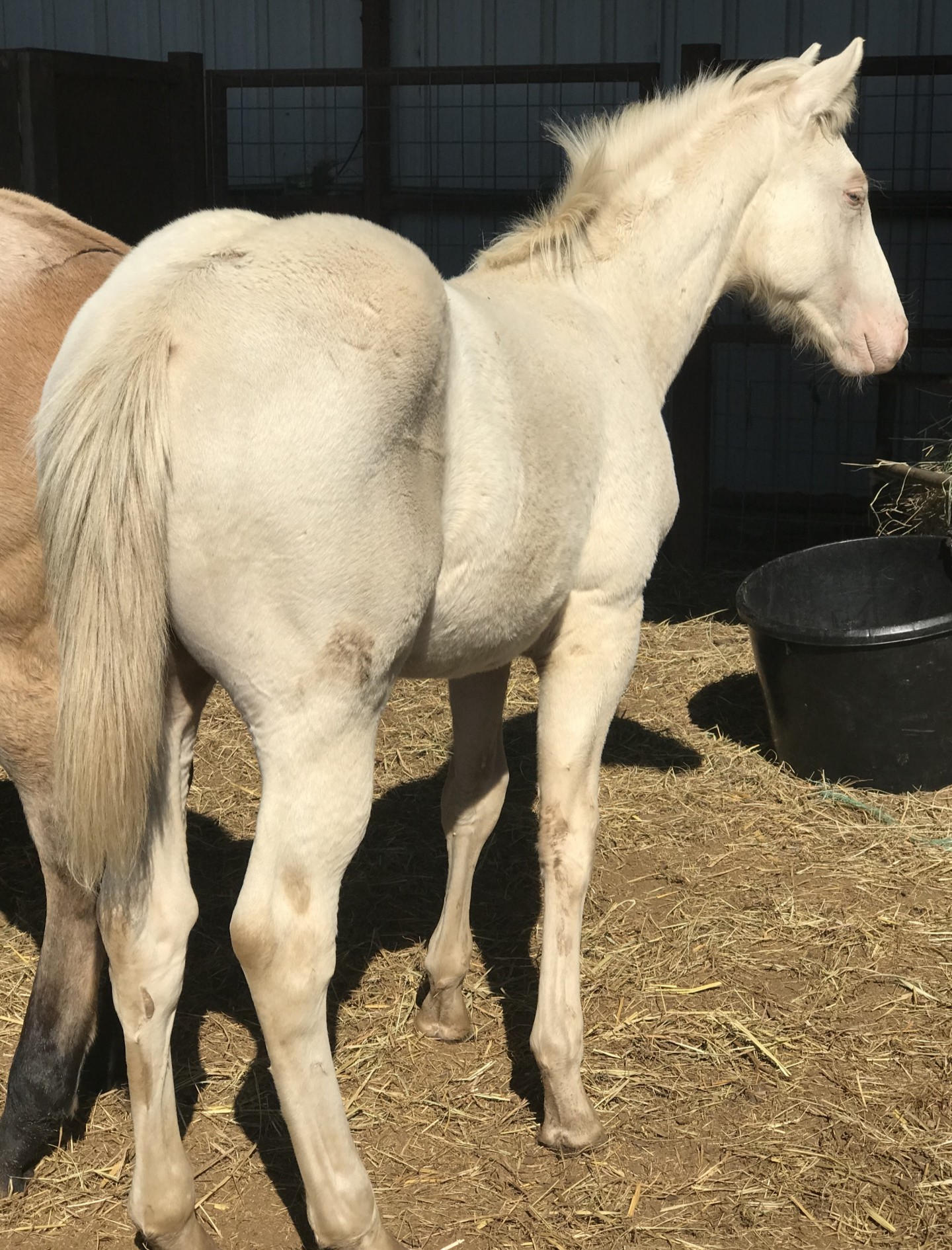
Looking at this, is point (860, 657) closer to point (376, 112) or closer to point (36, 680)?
point (36, 680)

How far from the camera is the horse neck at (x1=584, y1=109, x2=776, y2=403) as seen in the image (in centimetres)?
275

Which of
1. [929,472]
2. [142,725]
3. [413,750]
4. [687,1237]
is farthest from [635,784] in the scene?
[142,725]

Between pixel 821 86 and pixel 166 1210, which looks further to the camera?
pixel 821 86

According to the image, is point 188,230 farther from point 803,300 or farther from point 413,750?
point 413,750

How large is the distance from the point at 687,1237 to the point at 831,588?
109 inches

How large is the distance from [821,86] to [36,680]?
222 cm

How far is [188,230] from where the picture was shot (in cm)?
192

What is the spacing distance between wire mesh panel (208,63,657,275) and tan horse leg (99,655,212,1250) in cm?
542

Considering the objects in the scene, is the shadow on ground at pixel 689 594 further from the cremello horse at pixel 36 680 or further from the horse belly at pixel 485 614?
the cremello horse at pixel 36 680

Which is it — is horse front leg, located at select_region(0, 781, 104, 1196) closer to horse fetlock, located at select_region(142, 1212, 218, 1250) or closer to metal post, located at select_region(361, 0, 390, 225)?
horse fetlock, located at select_region(142, 1212, 218, 1250)

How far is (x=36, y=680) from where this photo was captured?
94.3 inches

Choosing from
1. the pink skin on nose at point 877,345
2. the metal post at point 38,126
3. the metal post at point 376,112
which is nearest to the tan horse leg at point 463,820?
the pink skin on nose at point 877,345

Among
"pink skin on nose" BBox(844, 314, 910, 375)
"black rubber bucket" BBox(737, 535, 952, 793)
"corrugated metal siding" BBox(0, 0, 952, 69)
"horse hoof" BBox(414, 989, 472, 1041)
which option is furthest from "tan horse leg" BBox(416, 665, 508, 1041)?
"corrugated metal siding" BBox(0, 0, 952, 69)

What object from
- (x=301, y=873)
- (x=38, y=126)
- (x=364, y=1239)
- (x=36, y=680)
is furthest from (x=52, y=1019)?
(x=38, y=126)
